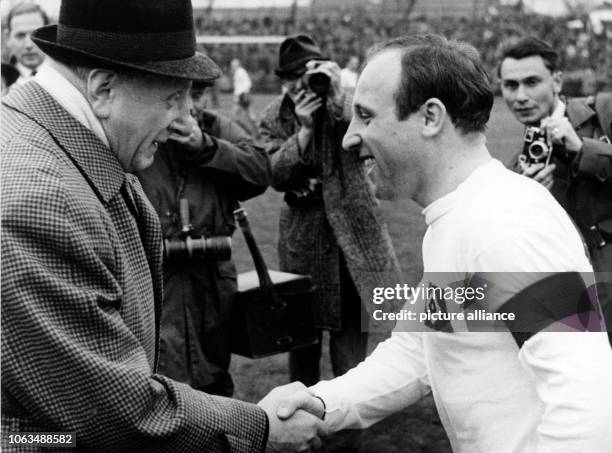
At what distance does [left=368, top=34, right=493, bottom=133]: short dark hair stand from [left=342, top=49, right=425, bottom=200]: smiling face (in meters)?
0.03

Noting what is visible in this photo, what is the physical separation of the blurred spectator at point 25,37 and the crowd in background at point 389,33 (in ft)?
65.9

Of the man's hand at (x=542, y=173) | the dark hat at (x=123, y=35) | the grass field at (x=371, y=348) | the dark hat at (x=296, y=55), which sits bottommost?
the grass field at (x=371, y=348)

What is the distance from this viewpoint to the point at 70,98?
2244 millimetres

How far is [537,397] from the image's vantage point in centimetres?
218

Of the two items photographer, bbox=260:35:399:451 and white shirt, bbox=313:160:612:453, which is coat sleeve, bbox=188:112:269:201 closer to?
photographer, bbox=260:35:399:451

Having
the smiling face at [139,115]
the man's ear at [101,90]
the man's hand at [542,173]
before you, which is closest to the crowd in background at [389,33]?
the man's hand at [542,173]

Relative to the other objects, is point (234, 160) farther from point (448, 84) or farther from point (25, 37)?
point (25, 37)

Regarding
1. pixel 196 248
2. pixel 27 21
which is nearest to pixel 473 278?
pixel 196 248

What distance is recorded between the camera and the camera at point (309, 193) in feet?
16.9

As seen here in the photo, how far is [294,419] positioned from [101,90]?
48.0 inches

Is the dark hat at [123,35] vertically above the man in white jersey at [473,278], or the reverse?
the dark hat at [123,35]

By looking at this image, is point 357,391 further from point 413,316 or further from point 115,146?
point 115,146

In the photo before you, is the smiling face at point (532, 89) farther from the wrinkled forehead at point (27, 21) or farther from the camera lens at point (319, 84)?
the wrinkled forehead at point (27, 21)

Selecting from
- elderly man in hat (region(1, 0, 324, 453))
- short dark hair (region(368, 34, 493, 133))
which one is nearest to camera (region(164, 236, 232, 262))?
elderly man in hat (region(1, 0, 324, 453))
